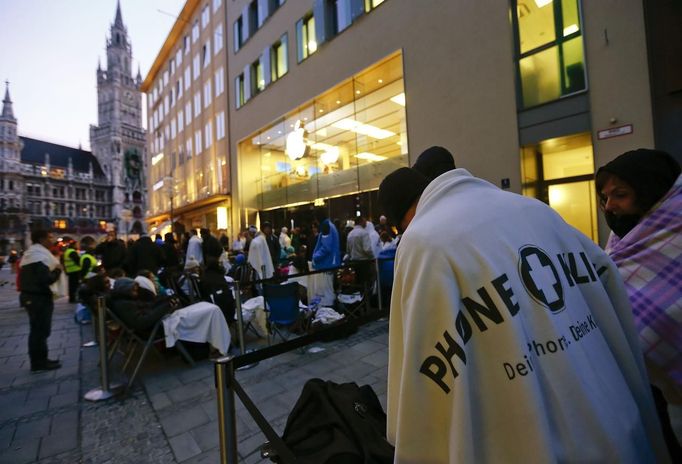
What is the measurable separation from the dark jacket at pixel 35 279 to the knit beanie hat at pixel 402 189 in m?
5.62

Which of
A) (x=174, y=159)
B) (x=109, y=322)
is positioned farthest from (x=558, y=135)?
(x=174, y=159)

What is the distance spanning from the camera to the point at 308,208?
17.1m

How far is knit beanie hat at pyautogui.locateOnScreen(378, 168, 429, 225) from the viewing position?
1.51m

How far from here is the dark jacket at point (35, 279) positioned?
192 inches

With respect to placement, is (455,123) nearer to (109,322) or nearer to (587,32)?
(587,32)

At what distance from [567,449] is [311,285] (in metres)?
5.88

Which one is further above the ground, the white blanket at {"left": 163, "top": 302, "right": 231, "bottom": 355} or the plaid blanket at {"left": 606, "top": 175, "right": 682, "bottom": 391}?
the plaid blanket at {"left": 606, "top": 175, "right": 682, "bottom": 391}

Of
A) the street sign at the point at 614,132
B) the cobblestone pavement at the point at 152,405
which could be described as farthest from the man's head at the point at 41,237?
the street sign at the point at 614,132

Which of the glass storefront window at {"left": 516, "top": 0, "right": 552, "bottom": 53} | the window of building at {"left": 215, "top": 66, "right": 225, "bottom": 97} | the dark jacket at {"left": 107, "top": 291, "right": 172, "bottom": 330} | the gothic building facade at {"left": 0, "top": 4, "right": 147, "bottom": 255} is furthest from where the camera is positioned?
the gothic building facade at {"left": 0, "top": 4, "right": 147, "bottom": 255}

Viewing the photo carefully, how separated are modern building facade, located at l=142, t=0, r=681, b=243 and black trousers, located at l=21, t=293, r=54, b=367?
971cm

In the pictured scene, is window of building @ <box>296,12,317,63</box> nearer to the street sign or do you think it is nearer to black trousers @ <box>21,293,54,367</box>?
the street sign

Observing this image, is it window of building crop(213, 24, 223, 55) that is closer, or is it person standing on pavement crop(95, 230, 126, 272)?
person standing on pavement crop(95, 230, 126, 272)

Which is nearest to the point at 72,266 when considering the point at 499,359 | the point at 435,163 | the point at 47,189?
the point at 435,163

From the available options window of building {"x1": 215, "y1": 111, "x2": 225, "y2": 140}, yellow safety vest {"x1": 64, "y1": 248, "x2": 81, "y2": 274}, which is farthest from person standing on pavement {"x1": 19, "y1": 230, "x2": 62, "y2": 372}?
window of building {"x1": 215, "y1": 111, "x2": 225, "y2": 140}
